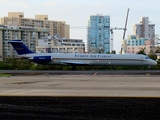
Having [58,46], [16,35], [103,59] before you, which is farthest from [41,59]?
→ [16,35]

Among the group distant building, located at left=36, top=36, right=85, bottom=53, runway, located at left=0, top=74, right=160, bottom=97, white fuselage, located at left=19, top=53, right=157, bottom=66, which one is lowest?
runway, located at left=0, top=74, right=160, bottom=97

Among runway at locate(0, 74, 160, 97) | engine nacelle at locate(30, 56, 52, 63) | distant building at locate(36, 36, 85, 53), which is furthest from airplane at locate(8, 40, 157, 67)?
distant building at locate(36, 36, 85, 53)

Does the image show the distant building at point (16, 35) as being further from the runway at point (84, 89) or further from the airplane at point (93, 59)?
the runway at point (84, 89)

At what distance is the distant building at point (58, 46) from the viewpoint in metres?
150

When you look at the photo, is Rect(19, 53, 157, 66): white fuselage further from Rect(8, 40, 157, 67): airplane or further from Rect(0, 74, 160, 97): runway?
Rect(0, 74, 160, 97): runway

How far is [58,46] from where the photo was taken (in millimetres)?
165875

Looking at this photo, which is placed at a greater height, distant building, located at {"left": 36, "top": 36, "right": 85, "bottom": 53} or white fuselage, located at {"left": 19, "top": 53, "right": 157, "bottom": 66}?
distant building, located at {"left": 36, "top": 36, "right": 85, "bottom": 53}

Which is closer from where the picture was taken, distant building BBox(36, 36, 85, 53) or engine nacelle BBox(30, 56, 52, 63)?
engine nacelle BBox(30, 56, 52, 63)

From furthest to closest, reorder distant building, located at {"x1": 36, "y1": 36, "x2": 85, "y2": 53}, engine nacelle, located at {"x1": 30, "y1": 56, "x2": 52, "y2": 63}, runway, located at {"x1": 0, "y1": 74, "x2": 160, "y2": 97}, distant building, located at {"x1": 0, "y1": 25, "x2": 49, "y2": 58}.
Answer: distant building, located at {"x1": 0, "y1": 25, "x2": 49, "y2": 58} < distant building, located at {"x1": 36, "y1": 36, "x2": 85, "y2": 53} < engine nacelle, located at {"x1": 30, "y1": 56, "x2": 52, "y2": 63} < runway, located at {"x1": 0, "y1": 74, "x2": 160, "y2": 97}

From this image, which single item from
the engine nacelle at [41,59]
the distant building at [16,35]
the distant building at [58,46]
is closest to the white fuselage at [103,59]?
the engine nacelle at [41,59]

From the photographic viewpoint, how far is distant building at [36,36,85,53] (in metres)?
150

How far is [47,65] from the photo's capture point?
46406mm
